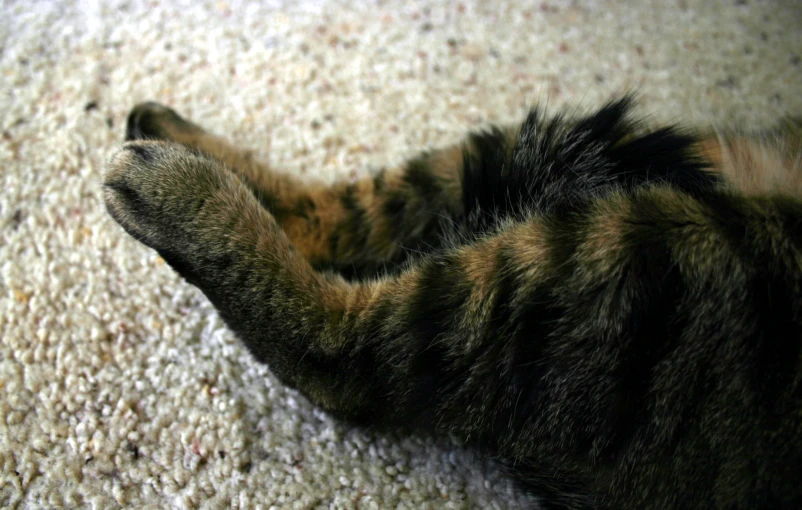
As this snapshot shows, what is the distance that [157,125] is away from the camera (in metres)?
1.02

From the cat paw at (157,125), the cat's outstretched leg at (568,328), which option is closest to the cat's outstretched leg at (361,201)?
the cat paw at (157,125)

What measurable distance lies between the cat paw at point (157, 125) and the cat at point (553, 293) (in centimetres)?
3

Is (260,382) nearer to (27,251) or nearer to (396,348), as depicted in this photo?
(396,348)

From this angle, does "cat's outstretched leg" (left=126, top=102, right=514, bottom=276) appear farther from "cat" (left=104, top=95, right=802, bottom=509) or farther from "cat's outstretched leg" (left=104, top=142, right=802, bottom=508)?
"cat's outstretched leg" (left=104, top=142, right=802, bottom=508)

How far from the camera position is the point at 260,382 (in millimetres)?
923

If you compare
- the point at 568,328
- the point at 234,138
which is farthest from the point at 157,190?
the point at 568,328

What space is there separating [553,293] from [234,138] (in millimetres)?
758

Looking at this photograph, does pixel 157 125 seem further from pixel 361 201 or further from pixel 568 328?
pixel 568 328

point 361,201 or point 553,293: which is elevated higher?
point 553,293

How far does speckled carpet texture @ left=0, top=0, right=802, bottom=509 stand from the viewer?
838 millimetres

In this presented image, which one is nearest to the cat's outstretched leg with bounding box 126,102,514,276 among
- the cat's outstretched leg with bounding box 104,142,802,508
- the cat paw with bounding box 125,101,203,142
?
the cat paw with bounding box 125,101,203,142

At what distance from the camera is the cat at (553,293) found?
0.65m

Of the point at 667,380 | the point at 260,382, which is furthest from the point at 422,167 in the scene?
the point at 667,380

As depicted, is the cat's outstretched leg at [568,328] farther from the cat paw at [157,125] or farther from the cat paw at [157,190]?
the cat paw at [157,125]
